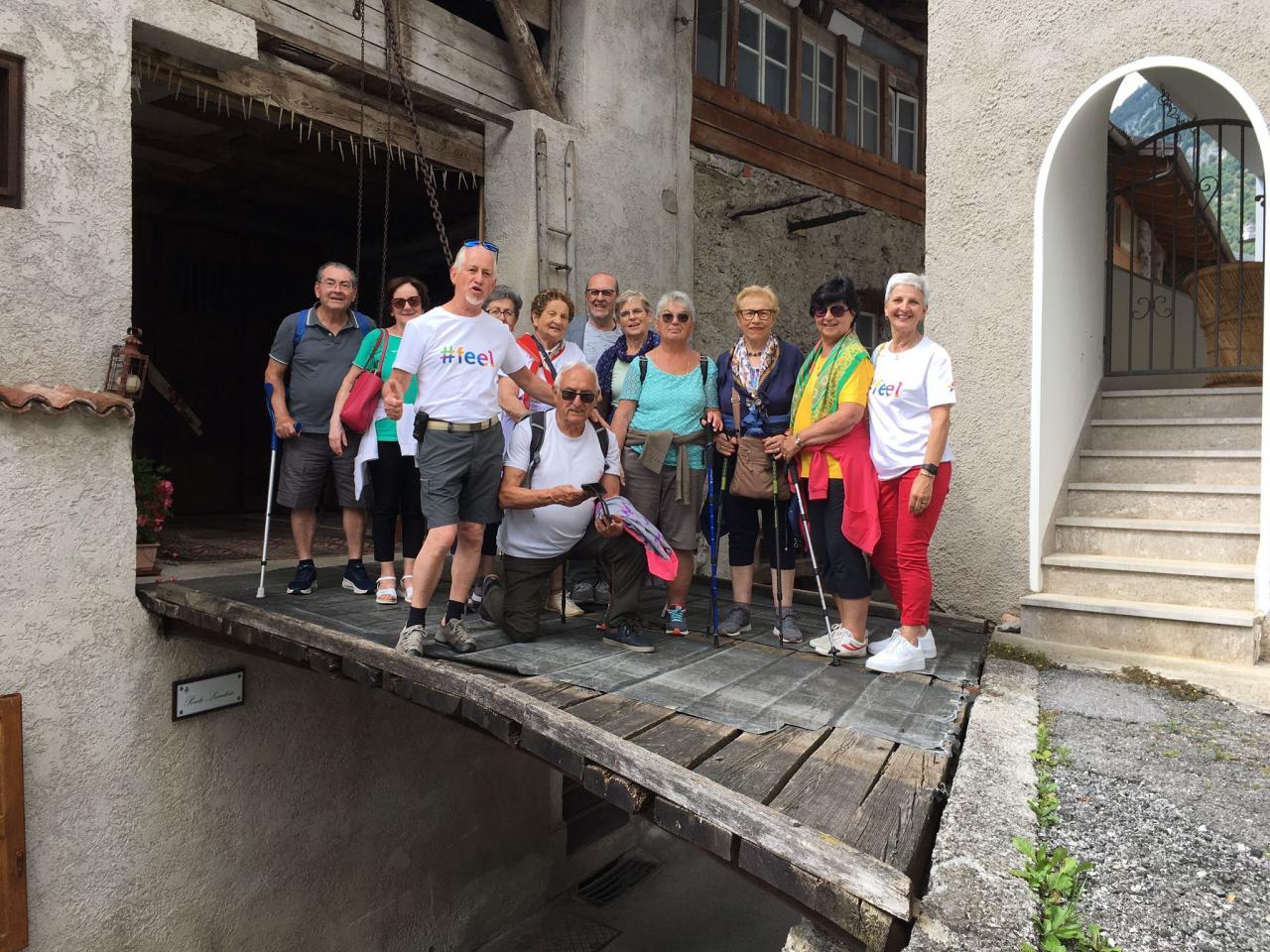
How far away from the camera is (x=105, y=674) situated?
4520 millimetres

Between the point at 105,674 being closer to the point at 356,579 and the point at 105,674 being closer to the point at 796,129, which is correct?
the point at 356,579

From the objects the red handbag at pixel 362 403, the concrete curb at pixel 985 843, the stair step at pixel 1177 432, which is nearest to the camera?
the concrete curb at pixel 985 843

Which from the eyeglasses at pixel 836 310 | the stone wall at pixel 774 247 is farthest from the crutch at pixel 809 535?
the stone wall at pixel 774 247

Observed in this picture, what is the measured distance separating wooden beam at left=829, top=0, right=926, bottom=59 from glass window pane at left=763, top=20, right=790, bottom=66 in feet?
2.79

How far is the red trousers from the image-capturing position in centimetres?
381

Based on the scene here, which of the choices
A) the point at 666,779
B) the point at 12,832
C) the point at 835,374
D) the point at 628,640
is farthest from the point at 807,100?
the point at 12,832

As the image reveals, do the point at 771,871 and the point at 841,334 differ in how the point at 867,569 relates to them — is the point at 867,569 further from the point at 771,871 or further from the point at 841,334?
the point at 771,871

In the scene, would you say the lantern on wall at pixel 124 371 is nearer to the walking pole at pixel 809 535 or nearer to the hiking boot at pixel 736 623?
the hiking boot at pixel 736 623

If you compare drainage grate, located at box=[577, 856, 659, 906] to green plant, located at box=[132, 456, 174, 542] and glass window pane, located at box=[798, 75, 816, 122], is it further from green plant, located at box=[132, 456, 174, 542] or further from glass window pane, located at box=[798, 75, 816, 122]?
glass window pane, located at box=[798, 75, 816, 122]

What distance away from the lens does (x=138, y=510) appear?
507 cm

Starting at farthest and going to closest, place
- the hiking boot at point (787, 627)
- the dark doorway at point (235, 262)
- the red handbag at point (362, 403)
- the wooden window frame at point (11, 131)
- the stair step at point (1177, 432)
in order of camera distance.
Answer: the dark doorway at point (235, 262)
the stair step at point (1177, 432)
the red handbag at point (362, 403)
the hiking boot at point (787, 627)
the wooden window frame at point (11, 131)

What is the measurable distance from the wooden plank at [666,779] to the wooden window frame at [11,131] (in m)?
2.45

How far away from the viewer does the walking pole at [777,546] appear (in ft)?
14.0

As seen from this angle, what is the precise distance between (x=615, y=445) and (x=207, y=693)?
2815mm
